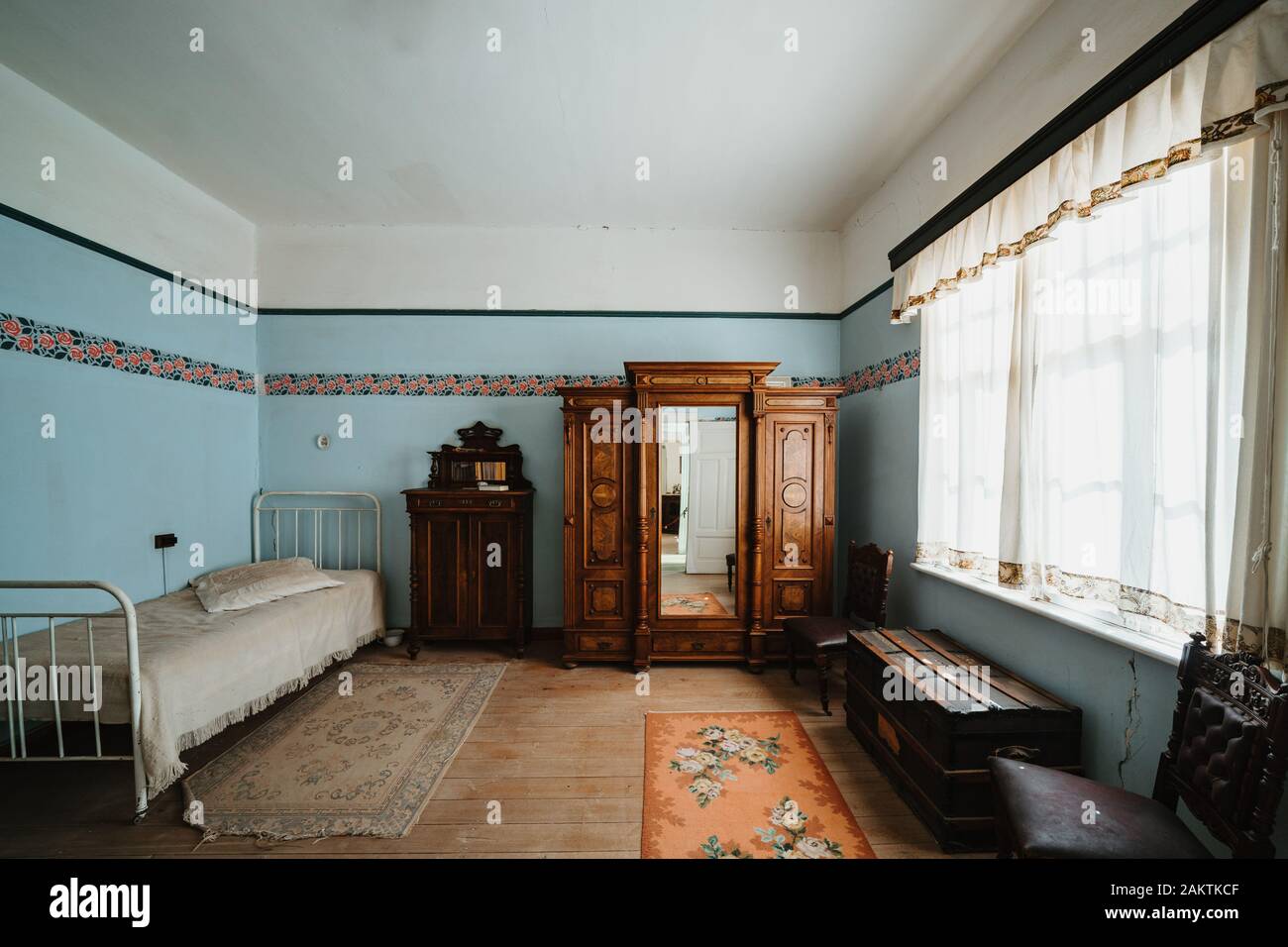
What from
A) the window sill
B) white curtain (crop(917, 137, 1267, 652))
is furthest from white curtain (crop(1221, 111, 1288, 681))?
the window sill

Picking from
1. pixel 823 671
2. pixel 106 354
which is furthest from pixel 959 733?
pixel 106 354

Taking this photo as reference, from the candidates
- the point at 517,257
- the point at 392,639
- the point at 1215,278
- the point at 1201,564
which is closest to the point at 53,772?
the point at 392,639

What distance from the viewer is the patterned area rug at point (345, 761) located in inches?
79.0

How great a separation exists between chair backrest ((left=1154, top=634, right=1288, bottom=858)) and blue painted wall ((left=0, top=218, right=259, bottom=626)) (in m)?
4.93

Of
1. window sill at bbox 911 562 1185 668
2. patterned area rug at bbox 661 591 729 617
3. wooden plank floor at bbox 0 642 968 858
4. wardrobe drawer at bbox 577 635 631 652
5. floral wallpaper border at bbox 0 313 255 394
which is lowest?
wooden plank floor at bbox 0 642 968 858

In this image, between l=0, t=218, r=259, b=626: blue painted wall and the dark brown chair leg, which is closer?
l=0, t=218, r=259, b=626: blue painted wall

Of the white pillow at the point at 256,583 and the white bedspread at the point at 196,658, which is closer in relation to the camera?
the white bedspread at the point at 196,658

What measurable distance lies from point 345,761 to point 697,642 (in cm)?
222

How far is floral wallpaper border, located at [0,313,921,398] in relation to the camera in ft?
8.94

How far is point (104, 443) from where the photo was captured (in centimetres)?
286

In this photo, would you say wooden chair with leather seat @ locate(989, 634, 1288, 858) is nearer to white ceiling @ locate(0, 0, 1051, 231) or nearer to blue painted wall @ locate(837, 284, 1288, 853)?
blue painted wall @ locate(837, 284, 1288, 853)

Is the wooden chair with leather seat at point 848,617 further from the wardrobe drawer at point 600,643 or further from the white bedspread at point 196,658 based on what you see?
the white bedspread at point 196,658

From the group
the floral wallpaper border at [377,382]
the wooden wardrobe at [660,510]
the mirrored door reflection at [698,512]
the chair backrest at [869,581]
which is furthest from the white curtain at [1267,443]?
the floral wallpaper border at [377,382]

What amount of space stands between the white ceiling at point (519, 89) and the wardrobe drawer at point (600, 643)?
3.32 metres
